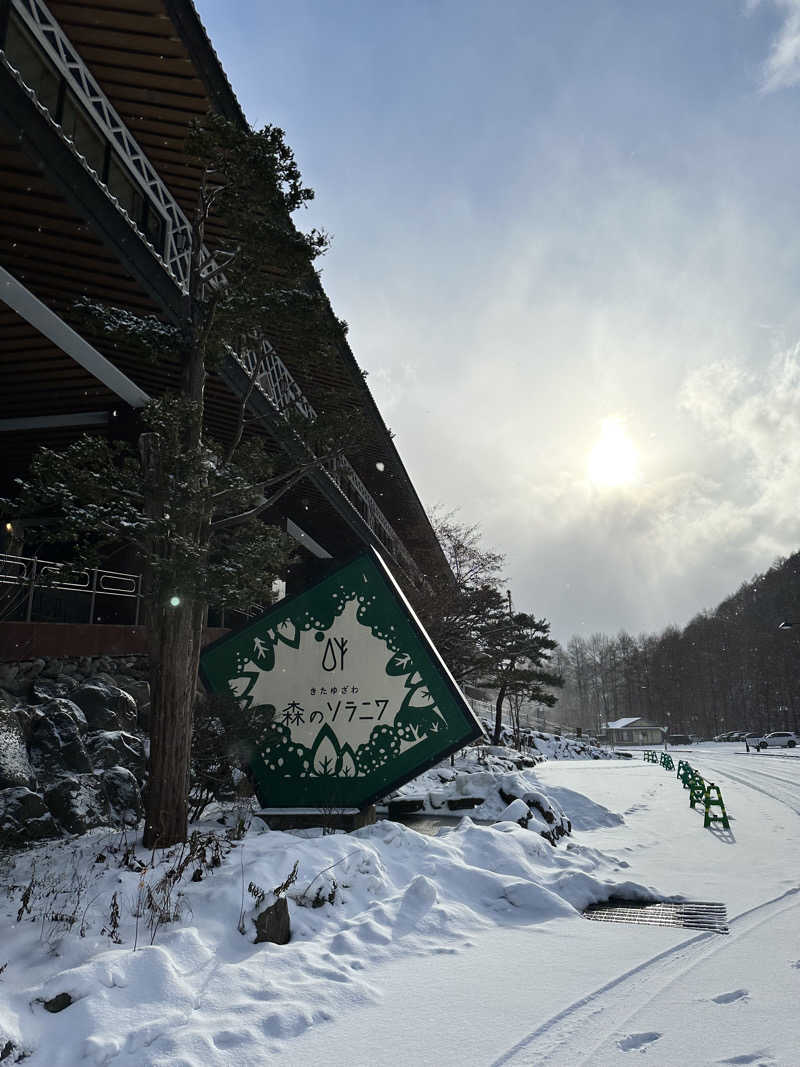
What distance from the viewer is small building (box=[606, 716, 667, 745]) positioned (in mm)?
78750

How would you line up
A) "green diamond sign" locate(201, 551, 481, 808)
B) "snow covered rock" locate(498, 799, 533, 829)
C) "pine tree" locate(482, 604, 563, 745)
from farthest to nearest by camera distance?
"pine tree" locate(482, 604, 563, 745), "snow covered rock" locate(498, 799, 533, 829), "green diamond sign" locate(201, 551, 481, 808)

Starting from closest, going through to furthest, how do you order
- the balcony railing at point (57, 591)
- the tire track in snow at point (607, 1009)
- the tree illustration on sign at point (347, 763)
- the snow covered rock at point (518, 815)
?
the tire track in snow at point (607, 1009) → the tree illustration on sign at point (347, 763) → the snow covered rock at point (518, 815) → the balcony railing at point (57, 591)

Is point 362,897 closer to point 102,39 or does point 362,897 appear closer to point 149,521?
point 149,521

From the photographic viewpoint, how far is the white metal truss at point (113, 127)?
7.33 meters

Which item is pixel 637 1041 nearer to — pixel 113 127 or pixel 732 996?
pixel 732 996

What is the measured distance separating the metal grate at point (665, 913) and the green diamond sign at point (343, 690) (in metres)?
2.44

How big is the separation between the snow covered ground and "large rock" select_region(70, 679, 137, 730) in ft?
8.97

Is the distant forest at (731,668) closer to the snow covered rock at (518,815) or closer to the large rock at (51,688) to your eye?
the snow covered rock at (518,815)

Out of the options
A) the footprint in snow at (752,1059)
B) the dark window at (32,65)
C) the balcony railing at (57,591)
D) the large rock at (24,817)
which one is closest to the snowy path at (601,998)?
the footprint in snow at (752,1059)

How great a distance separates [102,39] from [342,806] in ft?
32.6

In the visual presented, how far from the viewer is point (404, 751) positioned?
27.9ft

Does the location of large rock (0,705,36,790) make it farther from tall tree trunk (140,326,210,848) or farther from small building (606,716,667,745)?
small building (606,716,667,745)

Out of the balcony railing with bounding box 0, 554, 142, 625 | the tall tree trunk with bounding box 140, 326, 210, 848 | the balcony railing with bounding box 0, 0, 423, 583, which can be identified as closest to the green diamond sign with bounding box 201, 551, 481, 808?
the tall tree trunk with bounding box 140, 326, 210, 848

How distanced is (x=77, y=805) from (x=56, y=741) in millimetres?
1048
